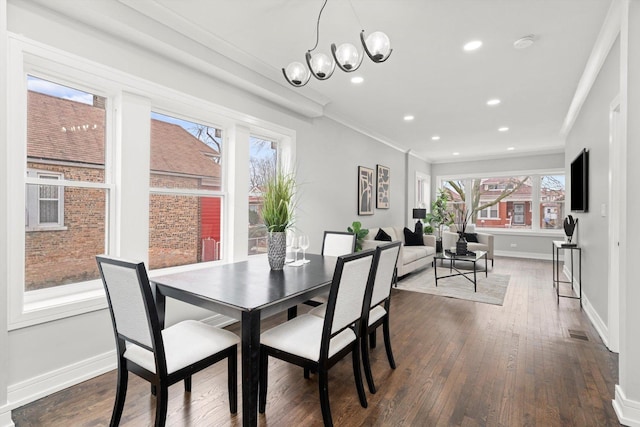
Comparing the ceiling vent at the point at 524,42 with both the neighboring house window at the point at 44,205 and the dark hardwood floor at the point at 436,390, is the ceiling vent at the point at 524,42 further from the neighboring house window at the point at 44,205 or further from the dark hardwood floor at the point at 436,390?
the neighboring house window at the point at 44,205

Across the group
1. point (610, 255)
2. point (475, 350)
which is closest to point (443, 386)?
point (475, 350)

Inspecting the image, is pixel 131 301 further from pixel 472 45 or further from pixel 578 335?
pixel 578 335

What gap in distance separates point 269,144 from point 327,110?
1.19m

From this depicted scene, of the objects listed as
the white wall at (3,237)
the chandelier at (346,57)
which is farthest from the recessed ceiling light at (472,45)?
the white wall at (3,237)

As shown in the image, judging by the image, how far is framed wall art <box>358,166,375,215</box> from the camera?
5609 millimetres

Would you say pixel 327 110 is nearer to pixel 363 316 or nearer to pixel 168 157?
pixel 168 157

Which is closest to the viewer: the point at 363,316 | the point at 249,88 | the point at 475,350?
the point at 363,316

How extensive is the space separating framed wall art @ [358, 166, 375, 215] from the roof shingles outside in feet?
10.9

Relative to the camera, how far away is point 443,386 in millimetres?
2145

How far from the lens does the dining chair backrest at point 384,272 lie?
209cm

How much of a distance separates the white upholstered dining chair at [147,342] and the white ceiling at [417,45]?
1829mm

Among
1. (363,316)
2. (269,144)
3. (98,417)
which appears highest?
(269,144)

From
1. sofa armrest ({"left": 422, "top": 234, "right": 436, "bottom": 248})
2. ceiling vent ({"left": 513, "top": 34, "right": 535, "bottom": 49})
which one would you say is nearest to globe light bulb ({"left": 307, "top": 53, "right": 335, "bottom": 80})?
ceiling vent ({"left": 513, "top": 34, "right": 535, "bottom": 49})

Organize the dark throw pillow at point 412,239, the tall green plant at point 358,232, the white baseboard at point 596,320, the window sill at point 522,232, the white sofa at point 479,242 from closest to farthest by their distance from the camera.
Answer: the white baseboard at point 596,320 → the tall green plant at point 358,232 → the dark throw pillow at point 412,239 → the white sofa at point 479,242 → the window sill at point 522,232
